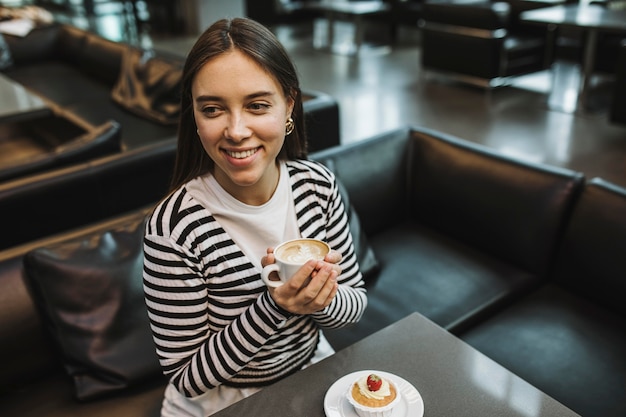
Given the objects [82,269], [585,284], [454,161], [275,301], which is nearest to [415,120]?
[454,161]

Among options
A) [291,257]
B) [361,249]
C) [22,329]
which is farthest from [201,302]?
[361,249]

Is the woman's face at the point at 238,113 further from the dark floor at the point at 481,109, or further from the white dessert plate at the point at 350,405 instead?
the dark floor at the point at 481,109

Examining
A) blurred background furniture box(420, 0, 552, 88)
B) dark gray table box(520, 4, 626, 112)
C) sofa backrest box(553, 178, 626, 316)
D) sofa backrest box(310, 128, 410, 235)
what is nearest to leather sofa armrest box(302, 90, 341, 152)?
sofa backrest box(310, 128, 410, 235)

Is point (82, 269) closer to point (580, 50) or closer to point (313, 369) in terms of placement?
point (313, 369)

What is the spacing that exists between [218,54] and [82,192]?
1231 mm

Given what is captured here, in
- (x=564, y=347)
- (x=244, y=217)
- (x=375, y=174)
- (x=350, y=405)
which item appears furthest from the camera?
(x=375, y=174)

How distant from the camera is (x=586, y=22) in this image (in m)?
4.57

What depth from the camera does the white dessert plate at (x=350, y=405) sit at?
3.51ft

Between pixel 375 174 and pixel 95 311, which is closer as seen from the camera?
pixel 95 311

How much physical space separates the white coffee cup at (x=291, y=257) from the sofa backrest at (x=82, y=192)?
1.28 metres

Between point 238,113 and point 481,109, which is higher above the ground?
point 238,113

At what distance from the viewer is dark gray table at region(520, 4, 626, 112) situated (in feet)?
14.8

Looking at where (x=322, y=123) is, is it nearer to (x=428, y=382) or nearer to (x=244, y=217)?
(x=244, y=217)

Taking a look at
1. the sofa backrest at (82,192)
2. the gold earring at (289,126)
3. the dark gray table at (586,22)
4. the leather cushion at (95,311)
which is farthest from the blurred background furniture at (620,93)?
the leather cushion at (95,311)
